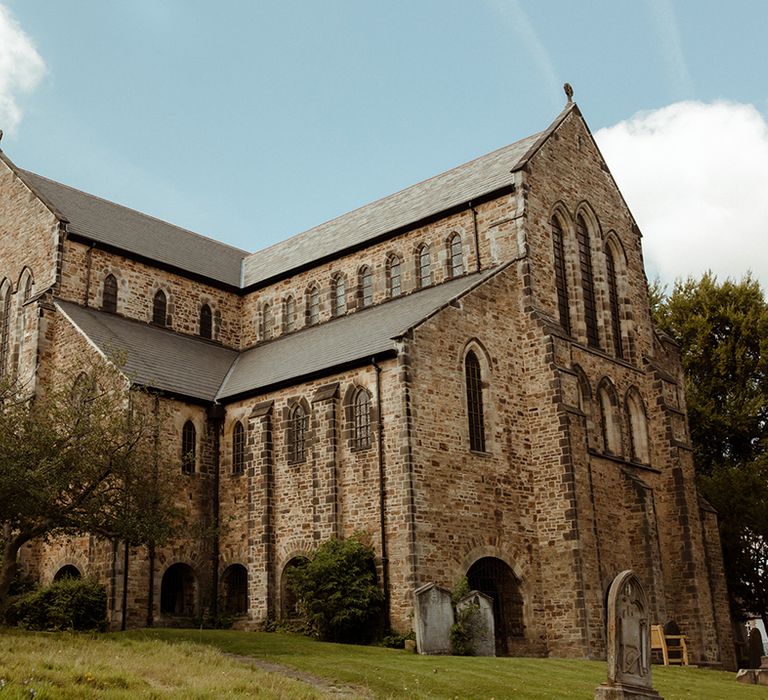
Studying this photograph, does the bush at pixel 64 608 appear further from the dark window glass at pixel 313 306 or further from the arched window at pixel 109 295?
the dark window glass at pixel 313 306

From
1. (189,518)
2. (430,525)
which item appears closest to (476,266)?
(430,525)

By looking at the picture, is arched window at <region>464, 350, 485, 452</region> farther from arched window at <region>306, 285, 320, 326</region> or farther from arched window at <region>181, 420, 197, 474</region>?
arched window at <region>306, 285, 320, 326</region>

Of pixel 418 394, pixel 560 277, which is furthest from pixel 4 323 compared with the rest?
pixel 560 277

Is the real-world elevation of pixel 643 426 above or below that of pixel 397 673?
above

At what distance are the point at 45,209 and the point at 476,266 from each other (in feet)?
51.1

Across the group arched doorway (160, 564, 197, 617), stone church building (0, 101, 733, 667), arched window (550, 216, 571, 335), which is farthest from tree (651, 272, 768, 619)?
arched doorway (160, 564, 197, 617)

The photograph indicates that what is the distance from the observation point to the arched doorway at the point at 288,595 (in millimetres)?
27444

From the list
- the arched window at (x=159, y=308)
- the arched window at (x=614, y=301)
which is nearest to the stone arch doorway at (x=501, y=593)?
the arched window at (x=614, y=301)

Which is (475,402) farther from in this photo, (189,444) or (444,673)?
(444,673)

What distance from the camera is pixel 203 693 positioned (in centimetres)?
1362

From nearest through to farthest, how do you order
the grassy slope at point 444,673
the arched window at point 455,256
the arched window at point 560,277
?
the grassy slope at point 444,673, the arched window at point 560,277, the arched window at point 455,256

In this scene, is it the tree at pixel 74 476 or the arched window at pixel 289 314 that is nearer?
the tree at pixel 74 476

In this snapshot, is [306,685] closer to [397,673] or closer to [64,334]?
[397,673]

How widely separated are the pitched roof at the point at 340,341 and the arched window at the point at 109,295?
493 cm
